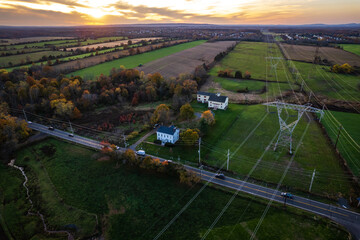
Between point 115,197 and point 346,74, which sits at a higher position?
point 346,74

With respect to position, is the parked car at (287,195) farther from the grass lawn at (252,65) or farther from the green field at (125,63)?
the green field at (125,63)

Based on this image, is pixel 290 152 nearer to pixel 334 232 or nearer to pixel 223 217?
pixel 334 232


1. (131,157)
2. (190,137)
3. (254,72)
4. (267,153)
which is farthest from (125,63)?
(267,153)

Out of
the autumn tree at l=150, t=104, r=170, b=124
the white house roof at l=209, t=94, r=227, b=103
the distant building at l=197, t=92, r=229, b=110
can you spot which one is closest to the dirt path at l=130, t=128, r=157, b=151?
the autumn tree at l=150, t=104, r=170, b=124

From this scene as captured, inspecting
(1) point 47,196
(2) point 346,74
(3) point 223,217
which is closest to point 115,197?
(1) point 47,196

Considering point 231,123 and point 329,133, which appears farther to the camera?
point 231,123

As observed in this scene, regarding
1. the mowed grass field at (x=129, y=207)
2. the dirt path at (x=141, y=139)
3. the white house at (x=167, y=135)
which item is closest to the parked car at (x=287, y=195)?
the mowed grass field at (x=129, y=207)

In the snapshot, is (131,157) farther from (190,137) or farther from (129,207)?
(190,137)
